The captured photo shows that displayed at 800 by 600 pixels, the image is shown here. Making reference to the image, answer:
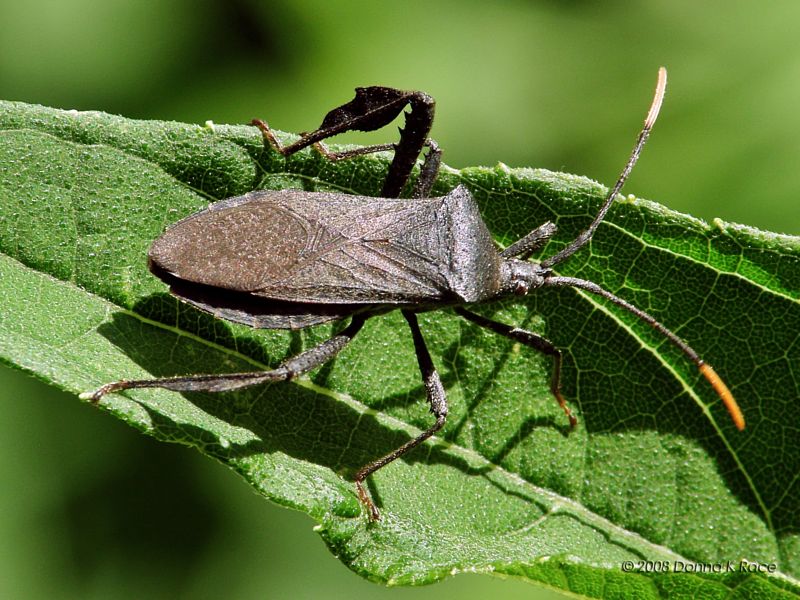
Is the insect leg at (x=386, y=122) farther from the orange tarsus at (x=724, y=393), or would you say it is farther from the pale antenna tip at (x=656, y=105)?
the orange tarsus at (x=724, y=393)

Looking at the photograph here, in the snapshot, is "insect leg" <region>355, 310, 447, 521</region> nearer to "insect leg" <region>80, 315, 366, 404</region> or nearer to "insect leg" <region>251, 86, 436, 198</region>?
"insect leg" <region>80, 315, 366, 404</region>

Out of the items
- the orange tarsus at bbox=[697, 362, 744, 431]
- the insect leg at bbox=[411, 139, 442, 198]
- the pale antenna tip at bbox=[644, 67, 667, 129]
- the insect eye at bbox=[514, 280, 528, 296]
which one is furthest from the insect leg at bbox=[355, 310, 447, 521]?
the pale antenna tip at bbox=[644, 67, 667, 129]

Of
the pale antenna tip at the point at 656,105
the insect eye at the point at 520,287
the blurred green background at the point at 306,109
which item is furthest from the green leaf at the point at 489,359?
the blurred green background at the point at 306,109

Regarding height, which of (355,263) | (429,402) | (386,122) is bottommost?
(429,402)

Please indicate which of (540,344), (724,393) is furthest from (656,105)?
(724,393)

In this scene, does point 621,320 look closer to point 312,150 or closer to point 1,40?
point 312,150

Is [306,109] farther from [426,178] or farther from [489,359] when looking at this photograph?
[489,359]
